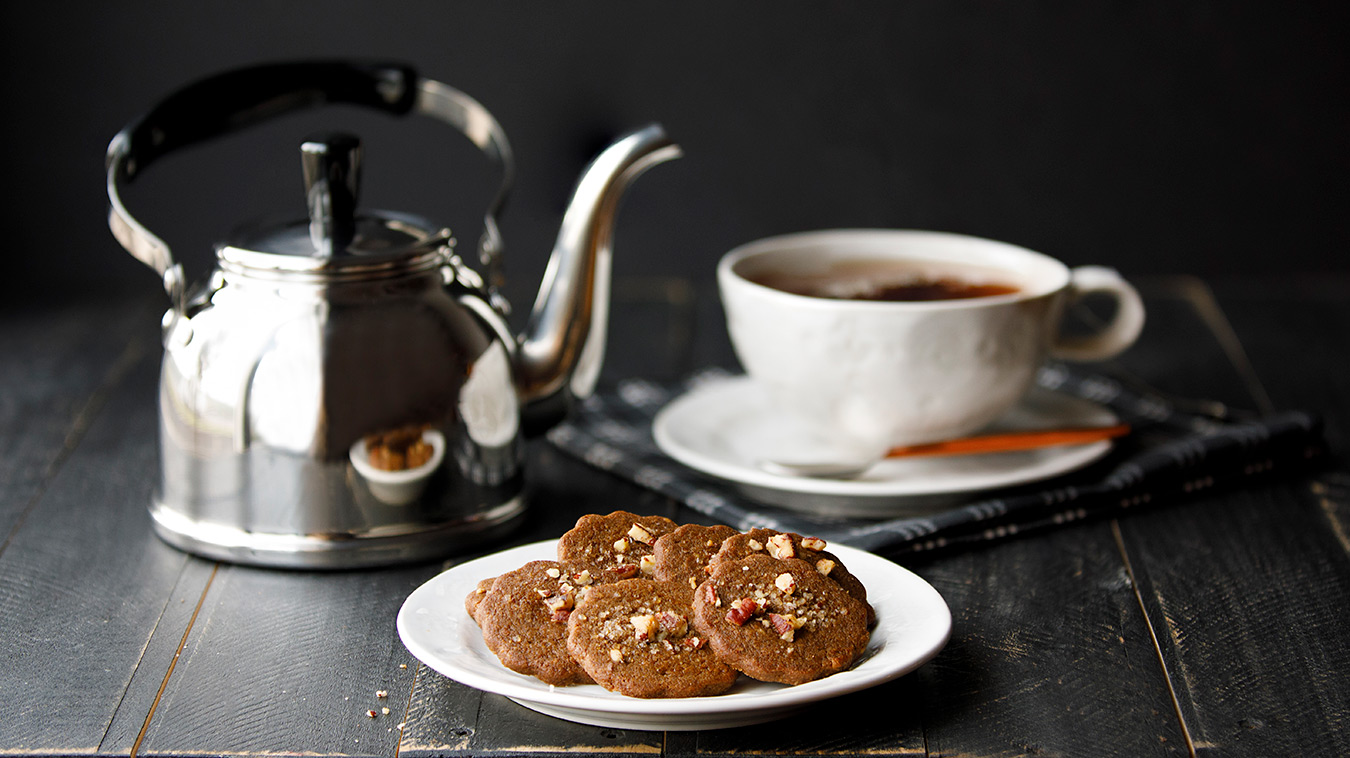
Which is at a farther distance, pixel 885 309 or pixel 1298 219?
pixel 1298 219

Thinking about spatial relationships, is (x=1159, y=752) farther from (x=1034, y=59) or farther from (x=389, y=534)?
(x=1034, y=59)

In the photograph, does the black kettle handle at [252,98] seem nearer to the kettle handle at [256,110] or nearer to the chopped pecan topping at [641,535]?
the kettle handle at [256,110]

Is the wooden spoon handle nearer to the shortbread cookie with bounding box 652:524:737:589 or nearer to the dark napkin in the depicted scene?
the dark napkin

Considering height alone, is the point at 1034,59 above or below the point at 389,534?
above

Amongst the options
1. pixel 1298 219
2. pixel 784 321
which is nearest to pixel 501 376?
pixel 784 321

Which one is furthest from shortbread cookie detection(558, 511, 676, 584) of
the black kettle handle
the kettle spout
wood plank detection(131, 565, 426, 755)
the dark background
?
the dark background

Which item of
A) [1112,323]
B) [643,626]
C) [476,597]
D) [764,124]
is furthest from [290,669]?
[764,124]
